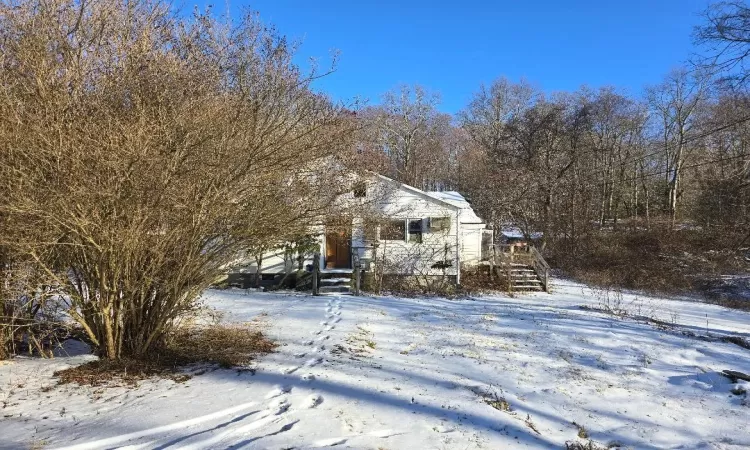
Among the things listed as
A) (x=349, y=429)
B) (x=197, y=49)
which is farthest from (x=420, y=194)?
(x=349, y=429)

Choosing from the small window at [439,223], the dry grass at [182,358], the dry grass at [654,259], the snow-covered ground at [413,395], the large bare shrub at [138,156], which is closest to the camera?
the snow-covered ground at [413,395]

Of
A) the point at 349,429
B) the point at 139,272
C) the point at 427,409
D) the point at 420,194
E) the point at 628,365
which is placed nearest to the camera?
the point at 349,429

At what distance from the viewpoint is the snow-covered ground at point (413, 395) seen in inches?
155

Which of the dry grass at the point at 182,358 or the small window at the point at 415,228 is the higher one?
the small window at the point at 415,228

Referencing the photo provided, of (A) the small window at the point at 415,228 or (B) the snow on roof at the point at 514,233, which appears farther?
(B) the snow on roof at the point at 514,233

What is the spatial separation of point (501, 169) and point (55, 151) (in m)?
24.9

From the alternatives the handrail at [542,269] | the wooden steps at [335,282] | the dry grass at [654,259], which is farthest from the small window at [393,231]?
the dry grass at [654,259]

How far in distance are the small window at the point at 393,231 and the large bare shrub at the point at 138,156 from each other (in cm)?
1026

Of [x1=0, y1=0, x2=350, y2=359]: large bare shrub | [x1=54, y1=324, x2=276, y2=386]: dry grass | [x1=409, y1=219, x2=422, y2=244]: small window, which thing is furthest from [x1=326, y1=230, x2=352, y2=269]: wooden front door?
[x1=0, y1=0, x2=350, y2=359]: large bare shrub

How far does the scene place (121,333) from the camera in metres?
5.63

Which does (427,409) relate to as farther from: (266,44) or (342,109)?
(266,44)

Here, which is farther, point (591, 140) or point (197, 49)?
point (591, 140)

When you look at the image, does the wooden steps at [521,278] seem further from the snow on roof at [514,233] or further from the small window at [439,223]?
the snow on roof at [514,233]

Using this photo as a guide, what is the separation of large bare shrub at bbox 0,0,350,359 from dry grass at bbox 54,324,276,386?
0.23 m
